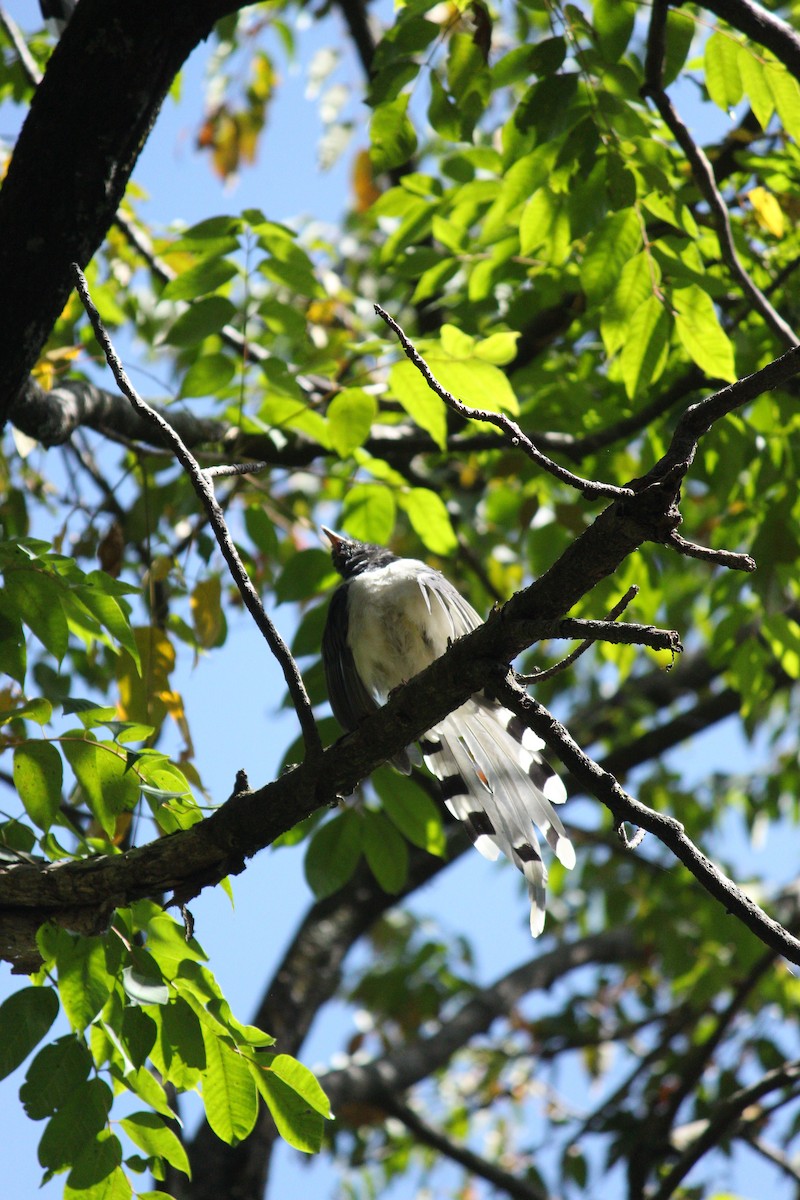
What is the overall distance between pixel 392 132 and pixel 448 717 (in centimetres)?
163

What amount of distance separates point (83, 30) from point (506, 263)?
155cm

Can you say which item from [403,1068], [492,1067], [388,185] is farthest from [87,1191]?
[388,185]

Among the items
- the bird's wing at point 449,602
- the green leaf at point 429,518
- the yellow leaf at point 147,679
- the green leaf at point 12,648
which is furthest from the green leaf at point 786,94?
the green leaf at point 12,648

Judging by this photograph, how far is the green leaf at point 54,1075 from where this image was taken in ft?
6.76

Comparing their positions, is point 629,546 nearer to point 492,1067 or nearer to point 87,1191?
point 87,1191

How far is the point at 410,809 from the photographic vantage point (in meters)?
2.97

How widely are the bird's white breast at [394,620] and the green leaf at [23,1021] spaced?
4.95 ft

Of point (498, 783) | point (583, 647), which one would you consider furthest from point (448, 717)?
point (583, 647)

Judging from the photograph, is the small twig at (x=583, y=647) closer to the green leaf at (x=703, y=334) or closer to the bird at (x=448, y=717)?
the bird at (x=448, y=717)

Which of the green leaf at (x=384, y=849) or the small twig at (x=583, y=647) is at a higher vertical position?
the green leaf at (x=384, y=849)

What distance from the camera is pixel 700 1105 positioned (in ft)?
16.9

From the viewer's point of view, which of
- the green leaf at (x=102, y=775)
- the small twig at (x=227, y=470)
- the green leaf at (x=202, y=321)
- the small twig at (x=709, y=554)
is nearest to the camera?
the small twig at (x=709, y=554)

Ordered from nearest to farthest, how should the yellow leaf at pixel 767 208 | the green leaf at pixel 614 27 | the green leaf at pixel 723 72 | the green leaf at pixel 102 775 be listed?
the green leaf at pixel 102 775 < the green leaf at pixel 723 72 < the green leaf at pixel 614 27 < the yellow leaf at pixel 767 208

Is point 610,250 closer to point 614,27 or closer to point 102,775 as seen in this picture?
point 614,27
